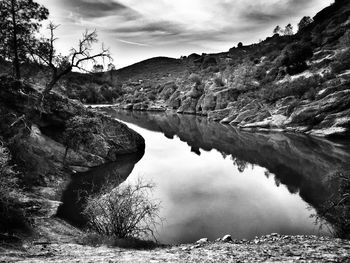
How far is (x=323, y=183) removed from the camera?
34125mm

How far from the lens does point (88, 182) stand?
109ft

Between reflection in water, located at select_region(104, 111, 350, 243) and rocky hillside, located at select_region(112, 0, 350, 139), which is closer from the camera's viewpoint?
reflection in water, located at select_region(104, 111, 350, 243)

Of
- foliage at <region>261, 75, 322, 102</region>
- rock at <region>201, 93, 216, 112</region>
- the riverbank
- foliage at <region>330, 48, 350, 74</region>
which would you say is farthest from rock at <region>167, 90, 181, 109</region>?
the riverbank

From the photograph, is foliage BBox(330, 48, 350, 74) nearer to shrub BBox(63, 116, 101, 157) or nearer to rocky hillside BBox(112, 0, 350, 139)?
rocky hillside BBox(112, 0, 350, 139)

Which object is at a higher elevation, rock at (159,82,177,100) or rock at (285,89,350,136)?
rock at (159,82,177,100)

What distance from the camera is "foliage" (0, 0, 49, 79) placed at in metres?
33.2

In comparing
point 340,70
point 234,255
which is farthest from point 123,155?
point 340,70

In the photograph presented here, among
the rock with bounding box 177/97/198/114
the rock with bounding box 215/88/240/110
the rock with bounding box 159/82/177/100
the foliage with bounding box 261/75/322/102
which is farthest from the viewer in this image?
the rock with bounding box 159/82/177/100

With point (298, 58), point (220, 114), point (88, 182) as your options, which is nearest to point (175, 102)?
point (220, 114)

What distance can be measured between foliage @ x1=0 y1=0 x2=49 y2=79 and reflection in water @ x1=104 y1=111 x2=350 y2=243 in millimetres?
20933

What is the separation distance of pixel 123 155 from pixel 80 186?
17.7 meters

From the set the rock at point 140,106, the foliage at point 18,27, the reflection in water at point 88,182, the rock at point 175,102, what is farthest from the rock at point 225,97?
the foliage at point 18,27

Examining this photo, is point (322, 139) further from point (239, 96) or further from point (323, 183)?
point (239, 96)

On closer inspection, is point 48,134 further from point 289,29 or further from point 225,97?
point 289,29
